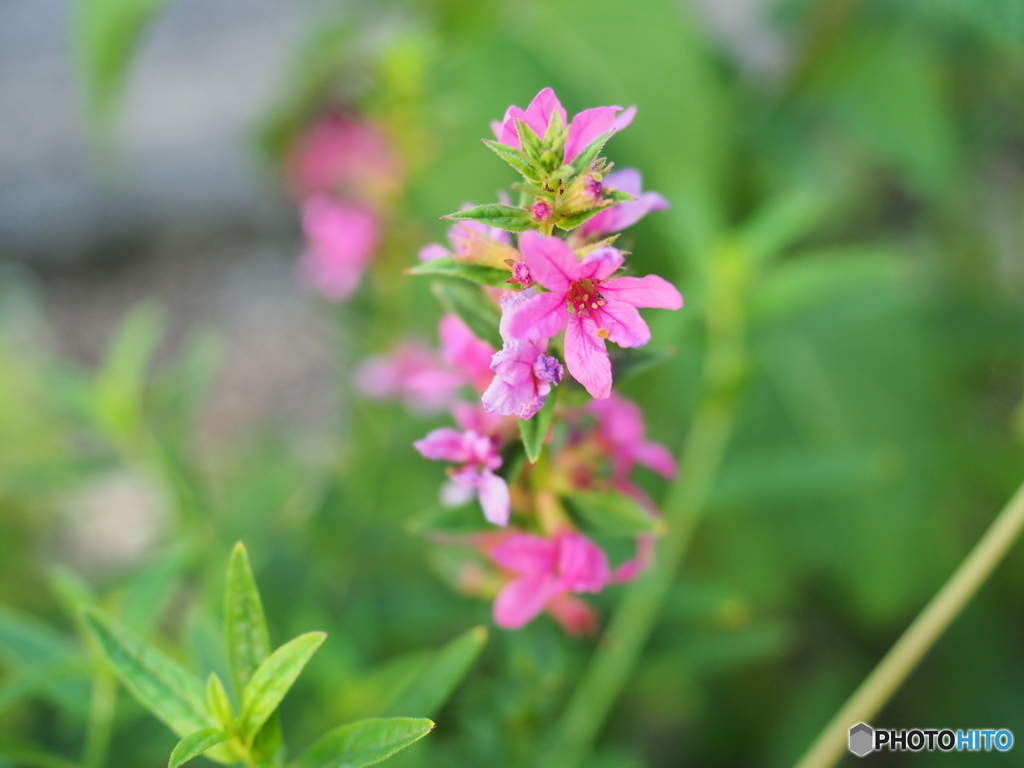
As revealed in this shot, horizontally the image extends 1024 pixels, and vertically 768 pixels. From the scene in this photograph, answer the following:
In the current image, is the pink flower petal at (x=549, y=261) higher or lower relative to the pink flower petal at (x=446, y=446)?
higher

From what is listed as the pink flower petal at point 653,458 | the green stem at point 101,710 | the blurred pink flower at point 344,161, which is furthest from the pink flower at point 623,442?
the blurred pink flower at point 344,161

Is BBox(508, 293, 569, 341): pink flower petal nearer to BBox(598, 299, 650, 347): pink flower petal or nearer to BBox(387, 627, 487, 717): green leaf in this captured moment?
BBox(598, 299, 650, 347): pink flower petal

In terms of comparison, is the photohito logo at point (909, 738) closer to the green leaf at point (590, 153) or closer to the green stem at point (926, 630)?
the green stem at point (926, 630)

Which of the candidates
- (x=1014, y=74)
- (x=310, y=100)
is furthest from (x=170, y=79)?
(x=1014, y=74)

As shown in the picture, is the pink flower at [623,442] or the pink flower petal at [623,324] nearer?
the pink flower petal at [623,324]

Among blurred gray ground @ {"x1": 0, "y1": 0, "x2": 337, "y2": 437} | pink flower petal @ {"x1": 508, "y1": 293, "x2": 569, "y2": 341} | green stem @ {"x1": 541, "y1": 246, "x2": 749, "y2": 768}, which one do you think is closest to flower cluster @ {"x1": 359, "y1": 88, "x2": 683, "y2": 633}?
pink flower petal @ {"x1": 508, "y1": 293, "x2": 569, "y2": 341}

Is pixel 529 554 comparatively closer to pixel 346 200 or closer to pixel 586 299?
pixel 586 299
